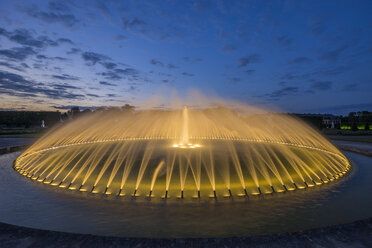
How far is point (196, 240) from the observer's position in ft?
21.2

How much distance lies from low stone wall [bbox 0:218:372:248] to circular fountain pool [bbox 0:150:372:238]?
1.73 meters

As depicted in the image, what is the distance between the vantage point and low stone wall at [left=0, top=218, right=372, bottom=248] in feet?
20.7

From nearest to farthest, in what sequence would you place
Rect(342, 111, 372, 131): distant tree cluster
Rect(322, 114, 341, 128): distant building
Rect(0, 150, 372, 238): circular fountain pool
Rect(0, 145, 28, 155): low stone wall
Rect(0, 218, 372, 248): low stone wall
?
1. Rect(0, 218, 372, 248): low stone wall
2. Rect(0, 150, 372, 238): circular fountain pool
3. Rect(0, 145, 28, 155): low stone wall
4. Rect(342, 111, 372, 131): distant tree cluster
5. Rect(322, 114, 341, 128): distant building

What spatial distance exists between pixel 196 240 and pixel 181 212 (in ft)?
12.0

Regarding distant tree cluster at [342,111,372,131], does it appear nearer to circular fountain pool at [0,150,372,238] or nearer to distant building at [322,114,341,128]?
distant building at [322,114,341,128]

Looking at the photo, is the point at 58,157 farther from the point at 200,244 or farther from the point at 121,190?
the point at 200,244

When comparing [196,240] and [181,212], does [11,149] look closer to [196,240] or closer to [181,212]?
[181,212]

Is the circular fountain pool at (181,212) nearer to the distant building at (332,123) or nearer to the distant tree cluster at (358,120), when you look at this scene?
the distant tree cluster at (358,120)

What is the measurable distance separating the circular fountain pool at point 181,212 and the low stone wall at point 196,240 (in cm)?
173

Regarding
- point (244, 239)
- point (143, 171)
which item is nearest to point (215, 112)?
point (143, 171)

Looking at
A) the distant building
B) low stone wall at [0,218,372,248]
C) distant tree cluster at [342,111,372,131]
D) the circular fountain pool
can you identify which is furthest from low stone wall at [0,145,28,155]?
the distant building

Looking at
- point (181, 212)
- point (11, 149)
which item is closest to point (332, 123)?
point (181, 212)

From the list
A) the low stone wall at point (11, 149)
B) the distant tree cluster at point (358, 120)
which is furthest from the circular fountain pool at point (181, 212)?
the distant tree cluster at point (358, 120)

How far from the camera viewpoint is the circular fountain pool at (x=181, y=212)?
28.1 feet
